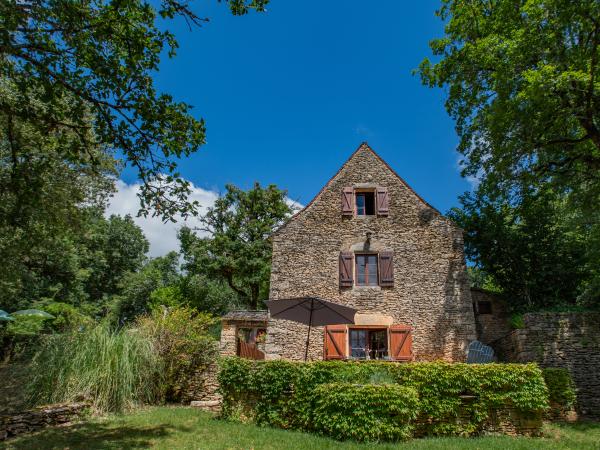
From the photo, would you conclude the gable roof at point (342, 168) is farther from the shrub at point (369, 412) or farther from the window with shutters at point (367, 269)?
the shrub at point (369, 412)

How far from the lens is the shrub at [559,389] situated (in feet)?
27.1

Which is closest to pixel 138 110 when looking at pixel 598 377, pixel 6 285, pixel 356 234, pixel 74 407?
pixel 74 407

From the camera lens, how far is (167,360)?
10289 mm

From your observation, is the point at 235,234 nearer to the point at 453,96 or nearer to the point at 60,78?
the point at 453,96

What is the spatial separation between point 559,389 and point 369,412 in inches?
190

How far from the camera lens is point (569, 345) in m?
10.2

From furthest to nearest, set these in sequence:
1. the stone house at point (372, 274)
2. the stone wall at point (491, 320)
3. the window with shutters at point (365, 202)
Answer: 1. the window with shutters at point (365, 202)
2. the stone wall at point (491, 320)
3. the stone house at point (372, 274)

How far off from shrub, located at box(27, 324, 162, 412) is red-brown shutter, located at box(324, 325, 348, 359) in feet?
18.0

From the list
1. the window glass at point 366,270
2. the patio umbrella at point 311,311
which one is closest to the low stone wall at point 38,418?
the patio umbrella at point 311,311

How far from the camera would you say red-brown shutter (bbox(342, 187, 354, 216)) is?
13.7m

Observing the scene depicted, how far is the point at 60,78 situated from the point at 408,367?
7625 mm

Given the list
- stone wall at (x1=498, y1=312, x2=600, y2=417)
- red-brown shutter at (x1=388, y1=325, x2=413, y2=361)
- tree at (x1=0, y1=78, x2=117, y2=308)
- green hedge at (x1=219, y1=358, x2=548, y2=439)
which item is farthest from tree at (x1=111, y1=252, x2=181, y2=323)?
stone wall at (x1=498, y1=312, x2=600, y2=417)

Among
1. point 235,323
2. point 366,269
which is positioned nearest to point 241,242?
point 235,323

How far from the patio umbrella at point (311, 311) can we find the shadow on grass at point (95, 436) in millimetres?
3455
